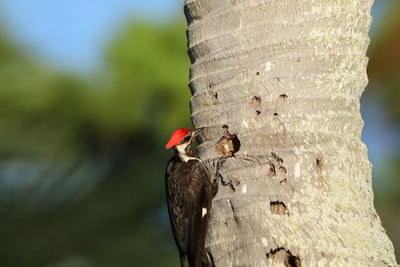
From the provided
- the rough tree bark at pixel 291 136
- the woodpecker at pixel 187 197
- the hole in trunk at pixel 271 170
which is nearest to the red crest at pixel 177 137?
the woodpecker at pixel 187 197

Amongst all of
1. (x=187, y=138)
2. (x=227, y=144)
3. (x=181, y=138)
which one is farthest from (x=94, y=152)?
(x=227, y=144)

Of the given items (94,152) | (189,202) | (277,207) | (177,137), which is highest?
(94,152)

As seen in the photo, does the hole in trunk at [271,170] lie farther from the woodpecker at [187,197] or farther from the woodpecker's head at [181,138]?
the woodpecker's head at [181,138]

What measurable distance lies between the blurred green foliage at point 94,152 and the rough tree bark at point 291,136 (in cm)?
Result: 366

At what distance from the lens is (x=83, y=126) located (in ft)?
23.9

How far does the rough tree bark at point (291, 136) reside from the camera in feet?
10.3

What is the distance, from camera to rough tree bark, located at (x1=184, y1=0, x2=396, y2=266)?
313 centimetres

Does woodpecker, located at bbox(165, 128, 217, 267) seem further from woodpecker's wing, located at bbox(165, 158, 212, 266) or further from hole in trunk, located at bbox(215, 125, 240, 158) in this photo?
hole in trunk, located at bbox(215, 125, 240, 158)

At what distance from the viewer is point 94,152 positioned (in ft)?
23.7

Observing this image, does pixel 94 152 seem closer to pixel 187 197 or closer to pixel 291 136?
pixel 187 197

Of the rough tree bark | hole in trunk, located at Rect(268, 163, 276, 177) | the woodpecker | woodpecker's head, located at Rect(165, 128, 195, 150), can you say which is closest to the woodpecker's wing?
the woodpecker

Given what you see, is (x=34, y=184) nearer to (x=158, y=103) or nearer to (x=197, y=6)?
(x=158, y=103)

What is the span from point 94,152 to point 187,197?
332 centimetres

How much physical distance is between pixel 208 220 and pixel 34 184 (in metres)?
3.61
